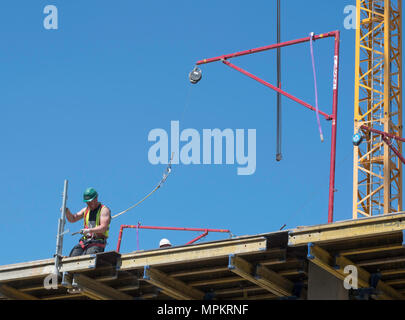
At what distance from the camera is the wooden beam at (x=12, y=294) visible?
70.7 feet

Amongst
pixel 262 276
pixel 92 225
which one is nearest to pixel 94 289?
pixel 92 225

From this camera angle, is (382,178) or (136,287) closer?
(136,287)

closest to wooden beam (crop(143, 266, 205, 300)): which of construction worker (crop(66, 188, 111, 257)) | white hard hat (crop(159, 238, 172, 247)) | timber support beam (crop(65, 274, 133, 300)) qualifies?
timber support beam (crop(65, 274, 133, 300))

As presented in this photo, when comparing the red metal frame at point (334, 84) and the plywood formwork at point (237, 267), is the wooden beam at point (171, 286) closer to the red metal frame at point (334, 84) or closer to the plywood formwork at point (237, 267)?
the plywood formwork at point (237, 267)

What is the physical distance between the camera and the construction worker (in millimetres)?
20578

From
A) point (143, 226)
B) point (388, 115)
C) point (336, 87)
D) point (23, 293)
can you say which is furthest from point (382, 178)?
point (23, 293)

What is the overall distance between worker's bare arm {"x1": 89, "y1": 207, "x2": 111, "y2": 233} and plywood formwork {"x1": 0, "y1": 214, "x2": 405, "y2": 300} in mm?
716

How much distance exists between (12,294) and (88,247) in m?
2.34

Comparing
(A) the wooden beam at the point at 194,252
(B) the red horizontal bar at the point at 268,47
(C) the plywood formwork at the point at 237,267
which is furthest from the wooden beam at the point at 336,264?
(B) the red horizontal bar at the point at 268,47

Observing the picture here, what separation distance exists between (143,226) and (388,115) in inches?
861

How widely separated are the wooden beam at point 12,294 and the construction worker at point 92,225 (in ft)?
5.75

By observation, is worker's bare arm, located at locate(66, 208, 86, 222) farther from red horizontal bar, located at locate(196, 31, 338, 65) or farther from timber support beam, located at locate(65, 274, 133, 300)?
red horizontal bar, located at locate(196, 31, 338, 65)
